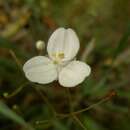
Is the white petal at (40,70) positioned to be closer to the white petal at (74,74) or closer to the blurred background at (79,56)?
the white petal at (74,74)

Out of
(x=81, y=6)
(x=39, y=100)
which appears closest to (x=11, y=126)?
(x=39, y=100)

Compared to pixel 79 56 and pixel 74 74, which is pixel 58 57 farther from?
pixel 79 56

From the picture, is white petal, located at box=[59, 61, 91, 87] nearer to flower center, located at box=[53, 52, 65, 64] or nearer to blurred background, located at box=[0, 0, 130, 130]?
flower center, located at box=[53, 52, 65, 64]

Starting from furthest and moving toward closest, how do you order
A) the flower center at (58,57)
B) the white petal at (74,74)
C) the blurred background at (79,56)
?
the blurred background at (79,56) < the flower center at (58,57) < the white petal at (74,74)

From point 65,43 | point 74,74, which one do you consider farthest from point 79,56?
point 74,74

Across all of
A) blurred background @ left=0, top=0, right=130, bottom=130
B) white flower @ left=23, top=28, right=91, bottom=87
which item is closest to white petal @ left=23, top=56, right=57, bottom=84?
white flower @ left=23, top=28, right=91, bottom=87

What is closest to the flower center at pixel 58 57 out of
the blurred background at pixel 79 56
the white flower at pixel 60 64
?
the white flower at pixel 60 64
